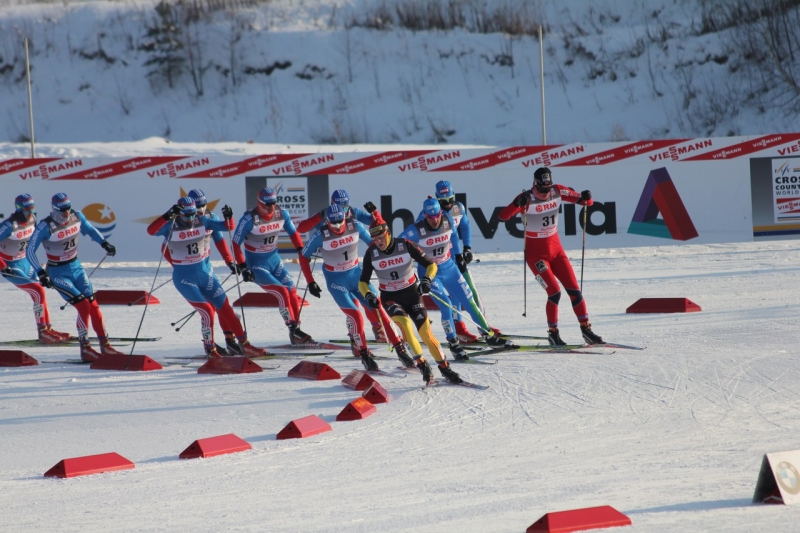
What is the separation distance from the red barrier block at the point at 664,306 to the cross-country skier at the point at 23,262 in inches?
330

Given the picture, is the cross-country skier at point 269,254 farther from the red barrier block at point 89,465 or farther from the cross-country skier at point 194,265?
the red barrier block at point 89,465

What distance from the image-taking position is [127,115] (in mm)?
34531

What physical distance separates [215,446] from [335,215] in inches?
170

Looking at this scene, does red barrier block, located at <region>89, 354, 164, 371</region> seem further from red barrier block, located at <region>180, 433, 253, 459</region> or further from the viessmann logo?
the viessmann logo

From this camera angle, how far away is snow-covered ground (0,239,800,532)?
18.9 feet

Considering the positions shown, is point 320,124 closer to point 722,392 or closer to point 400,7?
point 400,7

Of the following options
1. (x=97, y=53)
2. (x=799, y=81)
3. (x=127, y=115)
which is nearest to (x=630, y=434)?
(x=799, y=81)

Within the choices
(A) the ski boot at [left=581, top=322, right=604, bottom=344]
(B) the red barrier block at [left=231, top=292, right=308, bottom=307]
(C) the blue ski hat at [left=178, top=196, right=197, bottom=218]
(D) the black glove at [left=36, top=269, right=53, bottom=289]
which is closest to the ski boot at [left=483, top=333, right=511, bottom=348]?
(A) the ski boot at [left=581, top=322, right=604, bottom=344]

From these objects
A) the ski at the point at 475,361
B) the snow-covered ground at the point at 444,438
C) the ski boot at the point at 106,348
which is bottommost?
the snow-covered ground at the point at 444,438

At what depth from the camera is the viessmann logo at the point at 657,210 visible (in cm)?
2020

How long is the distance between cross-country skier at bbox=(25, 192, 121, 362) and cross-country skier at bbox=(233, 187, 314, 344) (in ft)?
5.88

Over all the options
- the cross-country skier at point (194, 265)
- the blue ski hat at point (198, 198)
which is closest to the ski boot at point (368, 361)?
the cross-country skier at point (194, 265)

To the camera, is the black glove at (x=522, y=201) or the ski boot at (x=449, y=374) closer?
the ski boot at (x=449, y=374)

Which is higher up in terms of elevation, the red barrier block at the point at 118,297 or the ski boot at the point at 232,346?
the red barrier block at the point at 118,297
